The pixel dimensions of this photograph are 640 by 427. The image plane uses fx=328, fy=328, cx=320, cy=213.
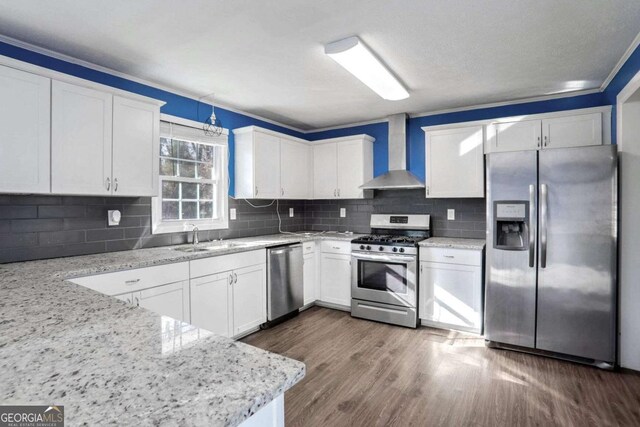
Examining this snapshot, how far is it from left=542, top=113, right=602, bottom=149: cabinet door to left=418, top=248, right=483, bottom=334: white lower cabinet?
132 centimetres

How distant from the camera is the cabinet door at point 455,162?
3.54 m

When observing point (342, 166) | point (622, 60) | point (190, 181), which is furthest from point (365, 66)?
point (190, 181)

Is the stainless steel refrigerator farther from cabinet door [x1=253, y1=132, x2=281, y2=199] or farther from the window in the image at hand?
the window

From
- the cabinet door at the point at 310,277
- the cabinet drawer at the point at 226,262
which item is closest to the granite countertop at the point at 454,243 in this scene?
the cabinet door at the point at 310,277

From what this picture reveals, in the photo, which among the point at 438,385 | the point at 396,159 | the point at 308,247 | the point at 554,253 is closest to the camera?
the point at 438,385

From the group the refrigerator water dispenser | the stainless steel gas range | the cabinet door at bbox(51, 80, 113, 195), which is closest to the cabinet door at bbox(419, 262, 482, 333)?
the stainless steel gas range

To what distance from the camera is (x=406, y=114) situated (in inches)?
162

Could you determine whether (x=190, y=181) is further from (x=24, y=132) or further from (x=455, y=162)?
(x=455, y=162)

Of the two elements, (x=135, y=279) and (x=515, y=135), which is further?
(x=515, y=135)

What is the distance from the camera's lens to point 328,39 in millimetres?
2256

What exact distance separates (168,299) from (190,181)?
4.65 feet

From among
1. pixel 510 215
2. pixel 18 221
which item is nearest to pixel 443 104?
pixel 510 215

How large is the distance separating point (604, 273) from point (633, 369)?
0.78 meters

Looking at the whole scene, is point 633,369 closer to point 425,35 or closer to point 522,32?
point 522,32
